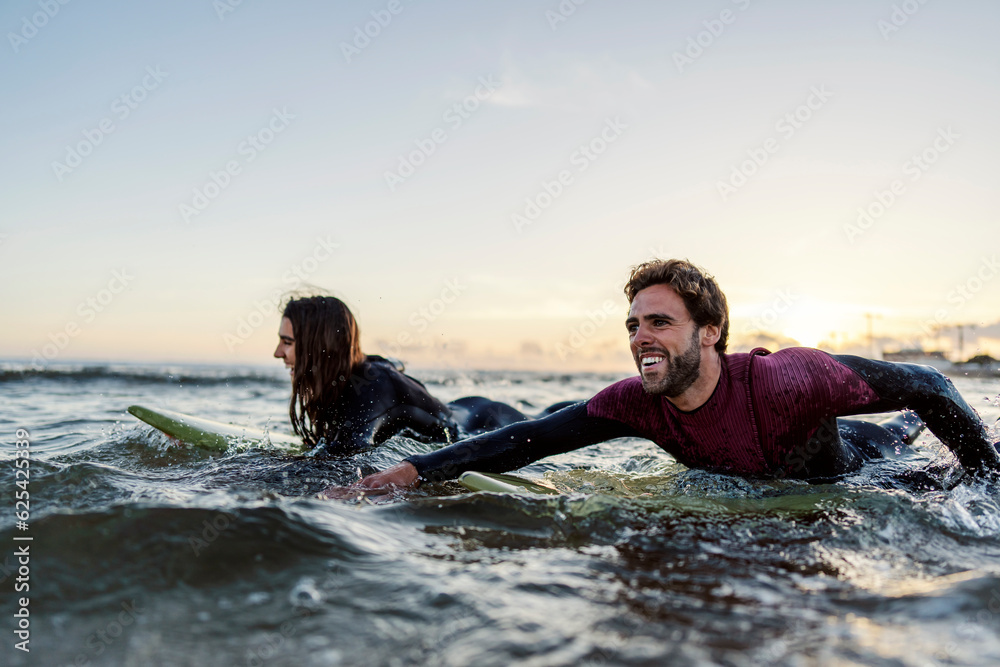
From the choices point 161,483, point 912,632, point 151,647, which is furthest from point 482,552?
point 161,483

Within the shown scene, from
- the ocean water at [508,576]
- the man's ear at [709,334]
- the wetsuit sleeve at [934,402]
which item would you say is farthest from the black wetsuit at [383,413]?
the wetsuit sleeve at [934,402]

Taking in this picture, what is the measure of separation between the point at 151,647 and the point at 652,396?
126 inches

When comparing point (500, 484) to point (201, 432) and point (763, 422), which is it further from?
point (201, 432)

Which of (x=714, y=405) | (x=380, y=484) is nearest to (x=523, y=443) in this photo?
(x=380, y=484)

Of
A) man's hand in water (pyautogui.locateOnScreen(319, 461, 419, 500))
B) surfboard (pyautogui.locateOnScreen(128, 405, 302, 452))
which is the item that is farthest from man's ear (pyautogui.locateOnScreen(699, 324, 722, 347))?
surfboard (pyautogui.locateOnScreen(128, 405, 302, 452))

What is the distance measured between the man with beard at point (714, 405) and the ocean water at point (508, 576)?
0.23 metres

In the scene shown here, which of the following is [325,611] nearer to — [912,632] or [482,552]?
[482,552]

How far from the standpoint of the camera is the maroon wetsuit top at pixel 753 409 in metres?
4.05

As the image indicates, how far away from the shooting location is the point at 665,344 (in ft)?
13.7

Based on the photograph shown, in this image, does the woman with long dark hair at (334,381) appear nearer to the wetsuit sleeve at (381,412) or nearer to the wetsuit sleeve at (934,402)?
the wetsuit sleeve at (381,412)

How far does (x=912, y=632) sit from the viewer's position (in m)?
2.20

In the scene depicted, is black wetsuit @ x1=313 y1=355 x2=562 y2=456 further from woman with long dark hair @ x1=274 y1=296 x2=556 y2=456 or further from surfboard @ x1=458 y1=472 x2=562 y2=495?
surfboard @ x1=458 y1=472 x2=562 y2=495

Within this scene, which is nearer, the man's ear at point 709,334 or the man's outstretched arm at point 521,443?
the man's ear at point 709,334

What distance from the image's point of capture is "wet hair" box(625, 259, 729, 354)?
4266mm
